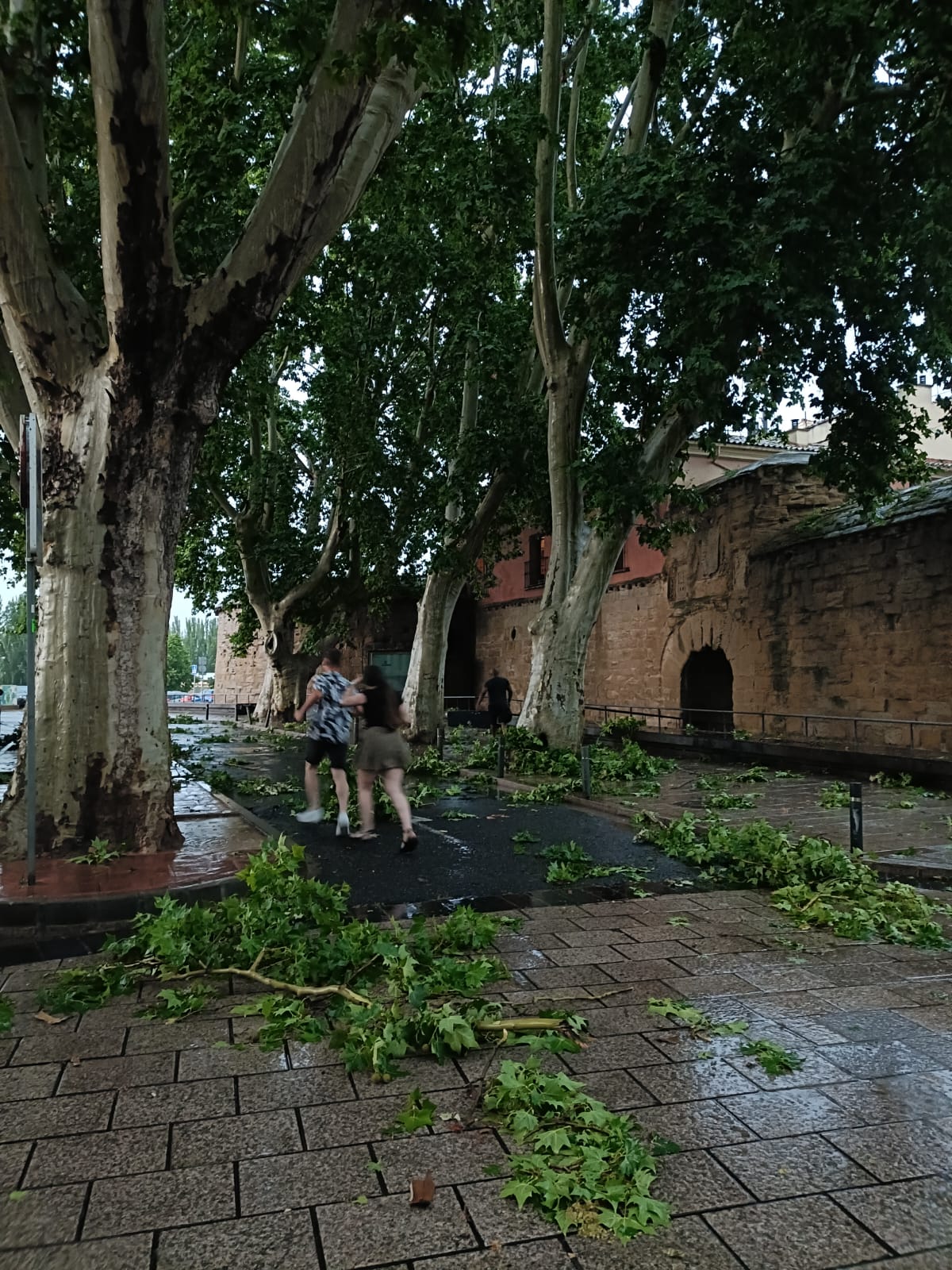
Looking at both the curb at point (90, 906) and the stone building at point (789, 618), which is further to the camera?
the stone building at point (789, 618)

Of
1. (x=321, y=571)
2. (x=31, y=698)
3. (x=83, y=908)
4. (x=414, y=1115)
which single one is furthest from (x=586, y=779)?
(x=321, y=571)

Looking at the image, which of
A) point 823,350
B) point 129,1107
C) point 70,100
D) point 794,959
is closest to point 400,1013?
point 129,1107

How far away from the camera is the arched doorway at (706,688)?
2066cm

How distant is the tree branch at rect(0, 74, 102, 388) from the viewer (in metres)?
6.62

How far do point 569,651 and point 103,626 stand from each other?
9.10m

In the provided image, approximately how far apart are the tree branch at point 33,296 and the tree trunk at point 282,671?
18.7m

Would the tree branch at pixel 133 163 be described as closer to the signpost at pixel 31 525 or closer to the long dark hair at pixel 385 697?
the signpost at pixel 31 525

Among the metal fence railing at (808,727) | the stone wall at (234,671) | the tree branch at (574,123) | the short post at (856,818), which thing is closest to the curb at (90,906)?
the short post at (856,818)

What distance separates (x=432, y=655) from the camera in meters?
18.5

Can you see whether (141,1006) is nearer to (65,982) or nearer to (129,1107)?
(65,982)

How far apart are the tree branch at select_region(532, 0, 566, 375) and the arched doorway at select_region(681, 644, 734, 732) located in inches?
334

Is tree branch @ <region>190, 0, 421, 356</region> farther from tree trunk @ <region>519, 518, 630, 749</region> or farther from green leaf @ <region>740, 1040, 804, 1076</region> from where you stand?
tree trunk @ <region>519, 518, 630, 749</region>

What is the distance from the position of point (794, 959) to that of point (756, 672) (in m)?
13.8

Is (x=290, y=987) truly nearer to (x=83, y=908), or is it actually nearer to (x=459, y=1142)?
(x=459, y=1142)
